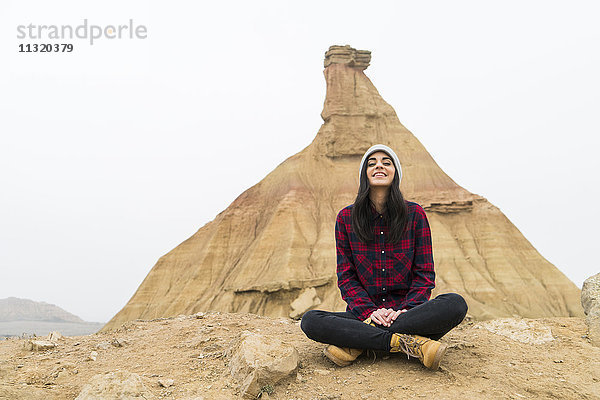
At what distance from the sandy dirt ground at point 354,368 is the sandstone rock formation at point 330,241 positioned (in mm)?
19660

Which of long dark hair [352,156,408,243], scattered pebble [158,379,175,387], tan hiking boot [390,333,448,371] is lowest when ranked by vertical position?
scattered pebble [158,379,175,387]

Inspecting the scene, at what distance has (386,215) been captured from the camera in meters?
4.82

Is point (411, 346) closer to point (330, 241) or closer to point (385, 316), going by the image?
point (385, 316)

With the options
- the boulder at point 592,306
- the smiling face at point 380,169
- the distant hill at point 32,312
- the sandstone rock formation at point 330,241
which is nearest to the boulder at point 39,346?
the smiling face at point 380,169

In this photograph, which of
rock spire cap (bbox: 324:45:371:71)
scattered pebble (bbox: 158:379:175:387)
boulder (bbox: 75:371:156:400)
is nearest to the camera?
boulder (bbox: 75:371:156:400)

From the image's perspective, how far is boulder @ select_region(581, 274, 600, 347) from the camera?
5.70m

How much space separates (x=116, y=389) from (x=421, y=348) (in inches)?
104

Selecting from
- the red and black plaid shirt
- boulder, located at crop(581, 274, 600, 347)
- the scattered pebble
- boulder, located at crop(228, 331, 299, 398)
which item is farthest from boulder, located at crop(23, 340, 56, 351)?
boulder, located at crop(581, 274, 600, 347)

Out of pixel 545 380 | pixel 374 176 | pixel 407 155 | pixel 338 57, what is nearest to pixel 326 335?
pixel 374 176

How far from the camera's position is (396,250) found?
15.4 ft

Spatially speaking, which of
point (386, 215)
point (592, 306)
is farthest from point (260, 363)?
point (592, 306)

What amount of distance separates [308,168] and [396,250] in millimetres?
30676

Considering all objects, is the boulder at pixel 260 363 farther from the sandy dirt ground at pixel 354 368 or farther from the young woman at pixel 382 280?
the young woman at pixel 382 280

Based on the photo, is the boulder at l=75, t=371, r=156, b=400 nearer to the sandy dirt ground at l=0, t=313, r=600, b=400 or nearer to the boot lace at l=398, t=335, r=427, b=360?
the sandy dirt ground at l=0, t=313, r=600, b=400
